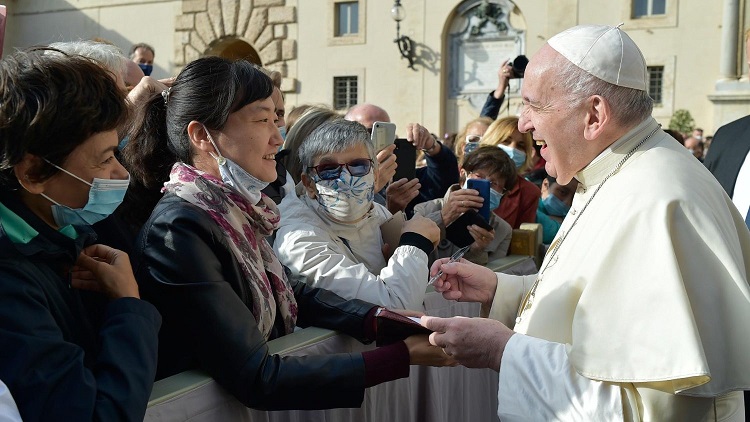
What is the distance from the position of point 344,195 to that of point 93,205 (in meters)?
1.35

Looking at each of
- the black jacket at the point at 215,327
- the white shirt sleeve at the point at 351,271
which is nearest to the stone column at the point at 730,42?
the white shirt sleeve at the point at 351,271

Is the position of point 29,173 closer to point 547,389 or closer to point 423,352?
point 423,352

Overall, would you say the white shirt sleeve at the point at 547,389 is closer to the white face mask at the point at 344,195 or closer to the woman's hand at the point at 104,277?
the woman's hand at the point at 104,277

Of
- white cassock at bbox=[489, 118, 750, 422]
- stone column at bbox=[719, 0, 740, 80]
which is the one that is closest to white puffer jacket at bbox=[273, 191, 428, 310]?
white cassock at bbox=[489, 118, 750, 422]

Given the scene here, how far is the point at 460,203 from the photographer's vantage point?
3.60 meters

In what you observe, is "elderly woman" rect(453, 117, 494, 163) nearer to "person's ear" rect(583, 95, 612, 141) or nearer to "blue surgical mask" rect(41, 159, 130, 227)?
"person's ear" rect(583, 95, 612, 141)

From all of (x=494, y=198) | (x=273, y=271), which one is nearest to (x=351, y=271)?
(x=273, y=271)

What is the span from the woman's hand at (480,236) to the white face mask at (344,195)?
2.73 feet

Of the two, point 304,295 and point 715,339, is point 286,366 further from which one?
point 715,339

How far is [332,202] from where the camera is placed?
9.98 feet

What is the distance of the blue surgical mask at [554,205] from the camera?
219 inches

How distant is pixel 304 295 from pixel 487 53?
61.3 feet

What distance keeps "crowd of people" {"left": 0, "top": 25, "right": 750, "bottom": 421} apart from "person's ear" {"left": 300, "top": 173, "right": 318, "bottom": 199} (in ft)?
1.31

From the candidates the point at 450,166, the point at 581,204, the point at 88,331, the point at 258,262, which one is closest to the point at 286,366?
the point at 258,262
